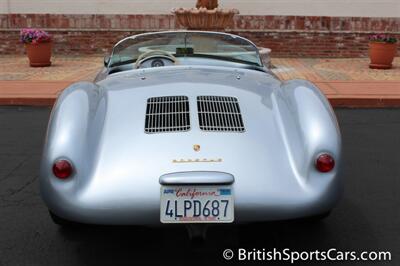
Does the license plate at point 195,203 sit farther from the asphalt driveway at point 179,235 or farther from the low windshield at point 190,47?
the low windshield at point 190,47

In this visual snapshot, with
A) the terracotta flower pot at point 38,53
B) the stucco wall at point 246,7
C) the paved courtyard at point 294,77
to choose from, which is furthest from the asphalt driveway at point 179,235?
the stucco wall at point 246,7

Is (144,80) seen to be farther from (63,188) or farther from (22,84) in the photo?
(22,84)

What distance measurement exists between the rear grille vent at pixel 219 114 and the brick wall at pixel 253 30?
10136 millimetres

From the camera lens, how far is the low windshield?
14.3 ft

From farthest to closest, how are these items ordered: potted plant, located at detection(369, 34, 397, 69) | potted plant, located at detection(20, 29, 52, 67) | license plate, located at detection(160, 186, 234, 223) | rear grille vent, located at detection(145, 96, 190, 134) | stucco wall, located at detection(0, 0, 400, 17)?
stucco wall, located at detection(0, 0, 400, 17), potted plant, located at detection(20, 29, 52, 67), potted plant, located at detection(369, 34, 397, 69), rear grille vent, located at detection(145, 96, 190, 134), license plate, located at detection(160, 186, 234, 223)

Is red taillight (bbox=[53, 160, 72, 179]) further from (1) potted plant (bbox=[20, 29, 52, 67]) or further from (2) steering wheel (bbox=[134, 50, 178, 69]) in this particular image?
(1) potted plant (bbox=[20, 29, 52, 67])

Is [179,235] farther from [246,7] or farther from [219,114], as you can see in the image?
[246,7]

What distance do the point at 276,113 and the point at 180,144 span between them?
0.67 meters

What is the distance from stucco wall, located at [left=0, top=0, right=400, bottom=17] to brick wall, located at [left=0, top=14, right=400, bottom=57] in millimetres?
491

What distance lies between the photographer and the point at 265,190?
2.48 m

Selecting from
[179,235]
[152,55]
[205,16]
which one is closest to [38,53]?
[205,16]

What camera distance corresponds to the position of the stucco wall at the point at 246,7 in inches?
568

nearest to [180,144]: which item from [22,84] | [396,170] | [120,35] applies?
[396,170]

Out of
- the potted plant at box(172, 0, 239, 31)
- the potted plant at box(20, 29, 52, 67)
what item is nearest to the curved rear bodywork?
the potted plant at box(172, 0, 239, 31)
